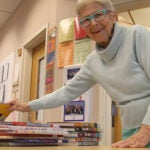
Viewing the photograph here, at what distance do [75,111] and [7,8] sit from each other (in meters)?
2.40

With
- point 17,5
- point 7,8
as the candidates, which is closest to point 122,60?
point 17,5

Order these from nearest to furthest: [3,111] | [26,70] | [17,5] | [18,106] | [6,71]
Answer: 1. [3,111]
2. [18,106]
3. [26,70]
4. [17,5]
5. [6,71]

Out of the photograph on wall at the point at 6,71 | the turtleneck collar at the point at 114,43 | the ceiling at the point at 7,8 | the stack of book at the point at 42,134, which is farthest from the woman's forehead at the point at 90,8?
the photograph on wall at the point at 6,71

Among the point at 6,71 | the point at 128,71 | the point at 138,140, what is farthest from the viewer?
the point at 6,71

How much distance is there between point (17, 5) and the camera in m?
4.01

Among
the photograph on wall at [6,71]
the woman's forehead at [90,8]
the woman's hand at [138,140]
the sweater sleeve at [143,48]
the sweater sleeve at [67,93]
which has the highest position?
the photograph on wall at [6,71]

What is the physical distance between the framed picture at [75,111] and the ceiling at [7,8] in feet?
6.91

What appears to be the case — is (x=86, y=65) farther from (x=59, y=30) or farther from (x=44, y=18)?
(x=44, y=18)

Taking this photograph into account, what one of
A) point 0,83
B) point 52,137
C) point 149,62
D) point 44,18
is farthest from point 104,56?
point 0,83

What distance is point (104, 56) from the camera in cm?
129

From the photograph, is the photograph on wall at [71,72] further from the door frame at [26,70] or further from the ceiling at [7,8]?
the ceiling at [7,8]

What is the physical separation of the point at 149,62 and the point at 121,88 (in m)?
0.18

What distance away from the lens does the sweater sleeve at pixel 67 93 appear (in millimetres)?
1454

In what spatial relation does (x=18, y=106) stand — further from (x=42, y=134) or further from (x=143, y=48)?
(x=143, y=48)
